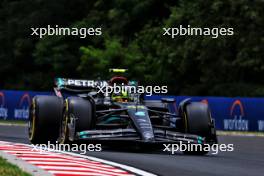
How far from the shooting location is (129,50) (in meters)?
43.4

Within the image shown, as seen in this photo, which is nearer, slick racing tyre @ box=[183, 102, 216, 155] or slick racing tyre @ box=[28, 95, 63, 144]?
slick racing tyre @ box=[183, 102, 216, 155]

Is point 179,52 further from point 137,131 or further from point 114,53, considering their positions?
point 137,131

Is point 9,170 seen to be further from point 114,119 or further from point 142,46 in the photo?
point 142,46

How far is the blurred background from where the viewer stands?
36.9 metres

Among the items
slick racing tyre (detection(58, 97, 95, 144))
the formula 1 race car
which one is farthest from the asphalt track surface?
slick racing tyre (detection(58, 97, 95, 144))

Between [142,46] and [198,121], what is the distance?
28.9m

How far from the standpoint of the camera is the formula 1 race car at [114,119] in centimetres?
1437

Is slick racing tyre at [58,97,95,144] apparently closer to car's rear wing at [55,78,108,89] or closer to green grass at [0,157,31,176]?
car's rear wing at [55,78,108,89]

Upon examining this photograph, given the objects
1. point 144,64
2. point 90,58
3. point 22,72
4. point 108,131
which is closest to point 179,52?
point 144,64

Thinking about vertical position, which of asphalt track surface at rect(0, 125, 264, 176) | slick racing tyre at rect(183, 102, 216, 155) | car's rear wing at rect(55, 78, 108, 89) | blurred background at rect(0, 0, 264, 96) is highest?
blurred background at rect(0, 0, 264, 96)

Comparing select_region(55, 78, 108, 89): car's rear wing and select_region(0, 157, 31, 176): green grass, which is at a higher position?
select_region(55, 78, 108, 89): car's rear wing

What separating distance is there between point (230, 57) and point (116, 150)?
23.5m

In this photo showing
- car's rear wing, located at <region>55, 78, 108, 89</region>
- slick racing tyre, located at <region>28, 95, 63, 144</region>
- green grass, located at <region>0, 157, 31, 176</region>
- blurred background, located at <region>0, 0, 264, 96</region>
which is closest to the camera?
green grass, located at <region>0, 157, 31, 176</region>

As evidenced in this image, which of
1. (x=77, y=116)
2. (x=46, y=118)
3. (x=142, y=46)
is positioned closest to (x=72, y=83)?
(x=46, y=118)
